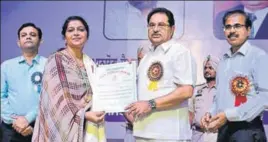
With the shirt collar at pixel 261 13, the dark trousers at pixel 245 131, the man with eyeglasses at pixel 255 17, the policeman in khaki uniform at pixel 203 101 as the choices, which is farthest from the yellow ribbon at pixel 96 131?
the shirt collar at pixel 261 13

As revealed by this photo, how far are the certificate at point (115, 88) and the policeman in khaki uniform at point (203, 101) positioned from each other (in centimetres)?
46

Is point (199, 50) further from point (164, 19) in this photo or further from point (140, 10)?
point (164, 19)

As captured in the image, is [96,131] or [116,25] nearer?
[96,131]

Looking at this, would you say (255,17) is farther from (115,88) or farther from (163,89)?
(115,88)

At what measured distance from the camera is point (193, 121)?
92.4 inches

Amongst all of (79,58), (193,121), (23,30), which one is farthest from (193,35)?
(23,30)

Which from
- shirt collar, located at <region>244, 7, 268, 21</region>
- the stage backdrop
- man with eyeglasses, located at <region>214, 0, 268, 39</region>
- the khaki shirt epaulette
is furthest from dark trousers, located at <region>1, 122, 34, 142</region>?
shirt collar, located at <region>244, 7, 268, 21</region>

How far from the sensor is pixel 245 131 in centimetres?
194

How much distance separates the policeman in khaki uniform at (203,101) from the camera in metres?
2.26

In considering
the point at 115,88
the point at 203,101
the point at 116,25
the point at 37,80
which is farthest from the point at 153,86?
the point at 116,25

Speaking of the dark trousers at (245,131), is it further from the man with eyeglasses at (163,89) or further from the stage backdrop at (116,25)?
the stage backdrop at (116,25)

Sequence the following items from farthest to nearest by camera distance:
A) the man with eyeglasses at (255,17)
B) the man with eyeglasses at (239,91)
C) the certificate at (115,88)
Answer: the man with eyeglasses at (255,17) → the certificate at (115,88) → the man with eyeglasses at (239,91)

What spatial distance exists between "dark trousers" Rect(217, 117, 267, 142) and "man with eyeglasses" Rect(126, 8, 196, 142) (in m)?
0.20

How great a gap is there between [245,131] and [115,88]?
66cm
